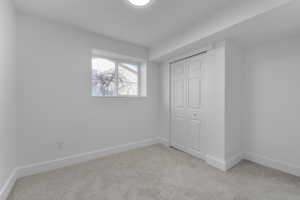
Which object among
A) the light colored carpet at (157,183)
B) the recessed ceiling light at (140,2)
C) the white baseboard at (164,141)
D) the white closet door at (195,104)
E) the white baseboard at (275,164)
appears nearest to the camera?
the light colored carpet at (157,183)

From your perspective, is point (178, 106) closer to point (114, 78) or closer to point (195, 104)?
Answer: point (195, 104)

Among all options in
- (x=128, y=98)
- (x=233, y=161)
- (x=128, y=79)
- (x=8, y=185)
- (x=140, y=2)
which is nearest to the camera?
(x=8, y=185)

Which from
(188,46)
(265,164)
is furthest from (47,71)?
(265,164)

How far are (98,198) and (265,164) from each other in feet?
8.95

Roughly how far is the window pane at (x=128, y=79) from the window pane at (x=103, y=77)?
0.18 metres

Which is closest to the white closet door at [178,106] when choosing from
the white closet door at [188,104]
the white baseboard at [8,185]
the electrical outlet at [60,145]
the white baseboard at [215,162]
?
the white closet door at [188,104]

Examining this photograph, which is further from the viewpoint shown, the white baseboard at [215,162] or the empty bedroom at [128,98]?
the white baseboard at [215,162]

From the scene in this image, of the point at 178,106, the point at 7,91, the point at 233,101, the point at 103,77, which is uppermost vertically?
the point at 103,77

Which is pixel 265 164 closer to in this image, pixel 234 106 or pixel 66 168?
pixel 234 106

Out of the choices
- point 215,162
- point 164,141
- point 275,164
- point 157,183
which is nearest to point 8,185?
point 157,183

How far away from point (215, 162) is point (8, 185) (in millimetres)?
2943

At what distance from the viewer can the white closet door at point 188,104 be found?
2.66 metres

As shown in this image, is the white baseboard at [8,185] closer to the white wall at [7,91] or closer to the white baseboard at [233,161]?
the white wall at [7,91]

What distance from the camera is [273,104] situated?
7.29ft
